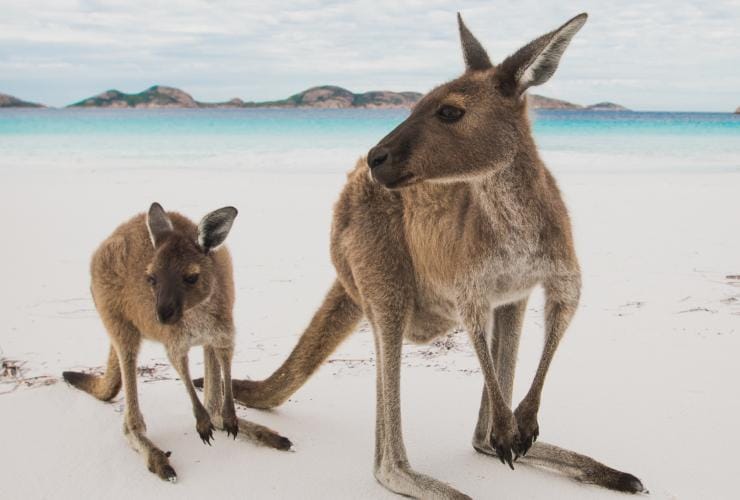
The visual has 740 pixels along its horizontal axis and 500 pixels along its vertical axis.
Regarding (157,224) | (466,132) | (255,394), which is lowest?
(255,394)

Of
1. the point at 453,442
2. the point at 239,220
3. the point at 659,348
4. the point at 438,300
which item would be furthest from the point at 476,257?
the point at 239,220

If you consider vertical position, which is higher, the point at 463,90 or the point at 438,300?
the point at 463,90

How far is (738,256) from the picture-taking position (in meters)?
6.16

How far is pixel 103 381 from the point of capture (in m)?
3.18

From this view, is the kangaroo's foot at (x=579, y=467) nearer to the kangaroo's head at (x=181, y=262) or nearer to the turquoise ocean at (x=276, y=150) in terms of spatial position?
the kangaroo's head at (x=181, y=262)

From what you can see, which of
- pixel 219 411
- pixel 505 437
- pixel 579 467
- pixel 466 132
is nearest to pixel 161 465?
pixel 219 411

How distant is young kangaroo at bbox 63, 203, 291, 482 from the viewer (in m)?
2.68

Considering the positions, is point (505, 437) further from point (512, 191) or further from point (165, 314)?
point (165, 314)

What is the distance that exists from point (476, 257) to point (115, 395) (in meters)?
1.78

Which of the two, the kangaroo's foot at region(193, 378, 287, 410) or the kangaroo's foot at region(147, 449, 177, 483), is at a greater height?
the kangaroo's foot at region(193, 378, 287, 410)

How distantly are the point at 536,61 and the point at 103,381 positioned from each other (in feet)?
7.13

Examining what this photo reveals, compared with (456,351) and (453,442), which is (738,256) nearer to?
(456,351)

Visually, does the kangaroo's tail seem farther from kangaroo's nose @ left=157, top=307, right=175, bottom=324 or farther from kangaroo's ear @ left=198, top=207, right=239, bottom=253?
kangaroo's nose @ left=157, top=307, right=175, bottom=324

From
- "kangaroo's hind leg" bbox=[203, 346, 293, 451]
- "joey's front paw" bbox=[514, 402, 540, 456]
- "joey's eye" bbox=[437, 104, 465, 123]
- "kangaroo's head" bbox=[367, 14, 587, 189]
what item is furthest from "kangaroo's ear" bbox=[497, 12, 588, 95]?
"kangaroo's hind leg" bbox=[203, 346, 293, 451]
